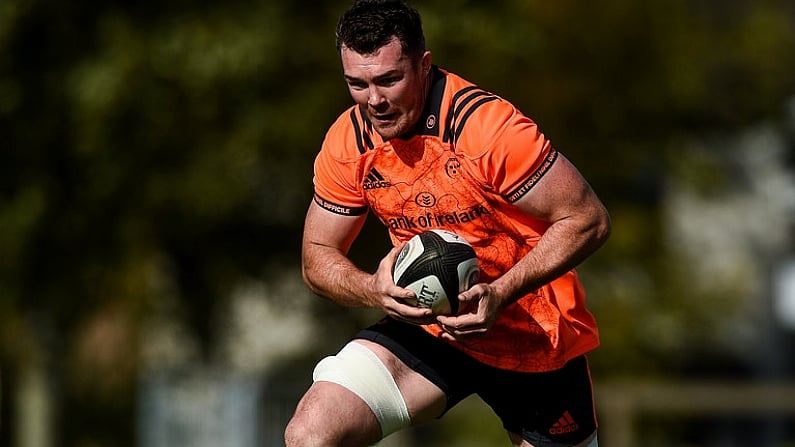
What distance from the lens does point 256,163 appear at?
1616 centimetres

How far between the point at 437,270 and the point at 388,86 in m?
0.81

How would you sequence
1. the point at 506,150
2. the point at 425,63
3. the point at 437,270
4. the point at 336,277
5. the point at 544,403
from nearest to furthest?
the point at 437,270, the point at 506,150, the point at 425,63, the point at 336,277, the point at 544,403

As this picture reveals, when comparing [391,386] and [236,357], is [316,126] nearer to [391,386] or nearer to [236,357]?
[236,357]

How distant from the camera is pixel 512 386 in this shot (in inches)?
268

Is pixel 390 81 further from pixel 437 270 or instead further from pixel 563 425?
pixel 563 425

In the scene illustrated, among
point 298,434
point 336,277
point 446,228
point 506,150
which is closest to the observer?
point 506,150

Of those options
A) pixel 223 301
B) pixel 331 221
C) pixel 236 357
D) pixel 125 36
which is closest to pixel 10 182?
pixel 125 36

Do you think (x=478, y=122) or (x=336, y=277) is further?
(x=336, y=277)

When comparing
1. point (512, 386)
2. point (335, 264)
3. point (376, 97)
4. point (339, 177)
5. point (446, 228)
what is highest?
point (376, 97)

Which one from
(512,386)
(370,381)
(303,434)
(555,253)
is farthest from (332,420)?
(555,253)

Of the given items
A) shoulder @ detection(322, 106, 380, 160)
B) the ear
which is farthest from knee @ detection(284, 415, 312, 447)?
the ear

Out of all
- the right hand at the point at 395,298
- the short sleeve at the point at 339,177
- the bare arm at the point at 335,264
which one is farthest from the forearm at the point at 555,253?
the short sleeve at the point at 339,177

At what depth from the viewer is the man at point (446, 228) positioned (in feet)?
20.4

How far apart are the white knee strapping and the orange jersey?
301 mm
